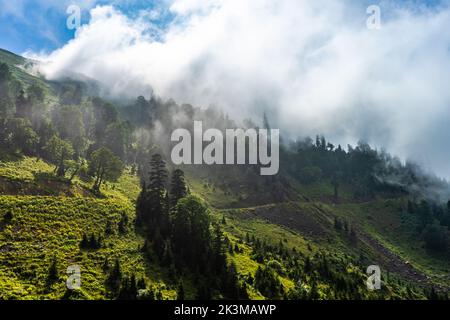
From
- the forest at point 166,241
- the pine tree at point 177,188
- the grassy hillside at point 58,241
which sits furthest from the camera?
the pine tree at point 177,188

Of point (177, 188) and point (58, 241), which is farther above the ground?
point (177, 188)

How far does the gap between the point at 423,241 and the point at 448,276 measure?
35.0 meters

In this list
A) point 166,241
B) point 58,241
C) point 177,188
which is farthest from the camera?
point 177,188

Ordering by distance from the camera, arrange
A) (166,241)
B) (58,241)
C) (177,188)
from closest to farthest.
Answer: (58,241)
(166,241)
(177,188)

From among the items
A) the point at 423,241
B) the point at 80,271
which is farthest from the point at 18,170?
the point at 423,241

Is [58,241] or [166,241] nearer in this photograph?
[58,241]

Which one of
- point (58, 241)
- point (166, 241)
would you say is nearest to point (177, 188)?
point (166, 241)

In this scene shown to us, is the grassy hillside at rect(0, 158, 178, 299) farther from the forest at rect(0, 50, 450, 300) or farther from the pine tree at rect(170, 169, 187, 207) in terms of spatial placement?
the pine tree at rect(170, 169, 187, 207)

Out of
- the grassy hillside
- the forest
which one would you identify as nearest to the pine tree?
the forest

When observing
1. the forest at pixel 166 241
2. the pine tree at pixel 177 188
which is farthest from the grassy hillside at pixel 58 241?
the pine tree at pixel 177 188

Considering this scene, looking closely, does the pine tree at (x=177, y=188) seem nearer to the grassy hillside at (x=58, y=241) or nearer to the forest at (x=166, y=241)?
the forest at (x=166, y=241)

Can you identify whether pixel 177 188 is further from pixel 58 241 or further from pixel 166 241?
pixel 58 241

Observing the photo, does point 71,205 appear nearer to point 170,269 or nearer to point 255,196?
point 170,269
